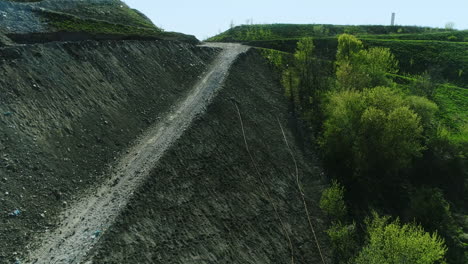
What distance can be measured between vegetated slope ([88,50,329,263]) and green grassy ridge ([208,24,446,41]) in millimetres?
43896

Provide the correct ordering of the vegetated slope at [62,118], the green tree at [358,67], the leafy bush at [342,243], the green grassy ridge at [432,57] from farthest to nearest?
the green grassy ridge at [432,57], the green tree at [358,67], the leafy bush at [342,243], the vegetated slope at [62,118]

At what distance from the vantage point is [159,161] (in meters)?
26.1

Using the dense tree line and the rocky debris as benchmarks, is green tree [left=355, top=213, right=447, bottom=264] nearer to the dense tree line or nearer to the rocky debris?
the dense tree line

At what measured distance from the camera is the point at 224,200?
2825 centimetres

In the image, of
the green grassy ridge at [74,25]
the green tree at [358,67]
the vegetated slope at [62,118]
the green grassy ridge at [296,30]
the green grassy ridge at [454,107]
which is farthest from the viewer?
the green grassy ridge at [296,30]

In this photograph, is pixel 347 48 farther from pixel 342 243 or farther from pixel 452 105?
pixel 342 243

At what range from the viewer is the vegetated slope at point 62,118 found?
21.0 metres

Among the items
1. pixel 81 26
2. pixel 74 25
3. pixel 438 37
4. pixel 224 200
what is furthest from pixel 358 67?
pixel 438 37

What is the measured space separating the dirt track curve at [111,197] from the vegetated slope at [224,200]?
0.76 meters

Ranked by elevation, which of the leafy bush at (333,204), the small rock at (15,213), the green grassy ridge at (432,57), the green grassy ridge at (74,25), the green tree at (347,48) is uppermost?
the green grassy ridge at (74,25)

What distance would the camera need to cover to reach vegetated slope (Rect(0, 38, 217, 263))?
2095cm

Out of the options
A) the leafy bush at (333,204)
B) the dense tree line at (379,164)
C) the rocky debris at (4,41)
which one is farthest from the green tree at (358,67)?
the rocky debris at (4,41)

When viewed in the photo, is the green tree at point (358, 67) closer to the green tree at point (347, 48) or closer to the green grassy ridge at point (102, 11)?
the green tree at point (347, 48)

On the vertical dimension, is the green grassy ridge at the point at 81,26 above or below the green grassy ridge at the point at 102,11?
below
